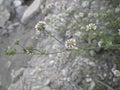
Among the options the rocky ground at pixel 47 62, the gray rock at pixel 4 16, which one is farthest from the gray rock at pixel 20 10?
the gray rock at pixel 4 16

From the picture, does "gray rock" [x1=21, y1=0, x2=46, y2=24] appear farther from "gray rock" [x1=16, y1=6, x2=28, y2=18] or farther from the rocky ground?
"gray rock" [x1=16, y1=6, x2=28, y2=18]

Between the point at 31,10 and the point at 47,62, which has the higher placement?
the point at 31,10

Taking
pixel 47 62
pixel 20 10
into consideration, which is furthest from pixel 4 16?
pixel 47 62

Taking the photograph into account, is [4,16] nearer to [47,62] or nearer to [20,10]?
[20,10]

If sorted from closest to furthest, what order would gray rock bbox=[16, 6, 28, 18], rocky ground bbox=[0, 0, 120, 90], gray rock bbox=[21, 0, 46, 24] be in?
rocky ground bbox=[0, 0, 120, 90]
gray rock bbox=[21, 0, 46, 24]
gray rock bbox=[16, 6, 28, 18]

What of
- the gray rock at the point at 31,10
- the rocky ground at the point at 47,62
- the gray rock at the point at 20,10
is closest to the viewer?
the rocky ground at the point at 47,62

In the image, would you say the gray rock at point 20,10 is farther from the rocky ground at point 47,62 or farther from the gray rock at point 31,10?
the gray rock at point 31,10

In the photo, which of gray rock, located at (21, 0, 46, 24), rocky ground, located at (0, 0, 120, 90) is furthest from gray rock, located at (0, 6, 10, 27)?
gray rock, located at (21, 0, 46, 24)

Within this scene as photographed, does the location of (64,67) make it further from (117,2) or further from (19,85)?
(117,2)
